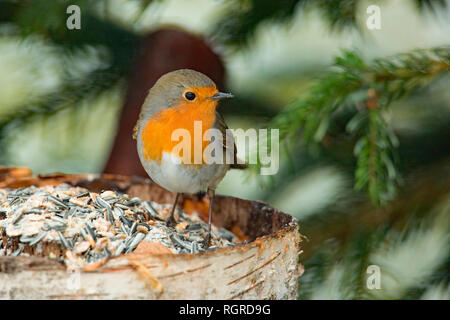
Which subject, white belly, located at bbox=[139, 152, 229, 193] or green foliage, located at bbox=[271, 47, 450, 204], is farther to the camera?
white belly, located at bbox=[139, 152, 229, 193]

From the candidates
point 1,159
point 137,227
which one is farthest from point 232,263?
point 1,159

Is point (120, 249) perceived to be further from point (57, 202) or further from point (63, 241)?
point (57, 202)

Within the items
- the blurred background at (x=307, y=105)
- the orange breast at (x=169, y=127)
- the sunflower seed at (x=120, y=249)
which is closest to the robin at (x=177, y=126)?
the orange breast at (x=169, y=127)

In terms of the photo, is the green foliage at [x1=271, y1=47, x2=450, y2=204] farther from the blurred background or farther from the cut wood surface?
the cut wood surface

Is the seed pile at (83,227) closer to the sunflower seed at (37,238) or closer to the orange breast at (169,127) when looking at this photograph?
the sunflower seed at (37,238)

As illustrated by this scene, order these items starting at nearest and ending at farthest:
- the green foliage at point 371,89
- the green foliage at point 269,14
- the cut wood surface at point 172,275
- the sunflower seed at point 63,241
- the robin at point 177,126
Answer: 1. the cut wood surface at point 172,275
2. the sunflower seed at point 63,241
3. the green foliage at point 371,89
4. the robin at point 177,126
5. the green foliage at point 269,14

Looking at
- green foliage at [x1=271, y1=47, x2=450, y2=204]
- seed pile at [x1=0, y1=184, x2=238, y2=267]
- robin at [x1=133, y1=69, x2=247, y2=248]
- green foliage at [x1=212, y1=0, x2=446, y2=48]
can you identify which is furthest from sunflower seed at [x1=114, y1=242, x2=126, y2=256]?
green foliage at [x1=212, y1=0, x2=446, y2=48]
